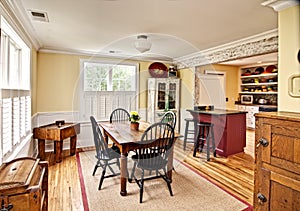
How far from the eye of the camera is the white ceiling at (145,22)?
2.15m

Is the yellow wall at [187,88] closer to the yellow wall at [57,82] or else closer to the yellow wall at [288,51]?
the yellow wall at [57,82]

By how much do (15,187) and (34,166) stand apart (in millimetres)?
370

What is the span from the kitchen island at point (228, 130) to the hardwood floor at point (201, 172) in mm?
175

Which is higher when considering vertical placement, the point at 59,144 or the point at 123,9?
the point at 123,9

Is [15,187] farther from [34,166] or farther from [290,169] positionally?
[290,169]

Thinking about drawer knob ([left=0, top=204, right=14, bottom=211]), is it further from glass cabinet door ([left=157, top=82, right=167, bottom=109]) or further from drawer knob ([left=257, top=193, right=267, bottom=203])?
glass cabinet door ([left=157, top=82, right=167, bottom=109])

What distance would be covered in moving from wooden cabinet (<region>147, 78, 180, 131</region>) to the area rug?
7.60 feet

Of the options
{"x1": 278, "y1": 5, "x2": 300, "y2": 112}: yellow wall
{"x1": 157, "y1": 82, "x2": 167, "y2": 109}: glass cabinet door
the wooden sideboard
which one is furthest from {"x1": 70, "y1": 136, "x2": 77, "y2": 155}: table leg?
{"x1": 278, "y1": 5, "x2": 300, "y2": 112}: yellow wall

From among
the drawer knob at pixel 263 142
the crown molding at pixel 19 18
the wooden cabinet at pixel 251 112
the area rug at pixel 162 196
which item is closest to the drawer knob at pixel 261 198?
the drawer knob at pixel 263 142

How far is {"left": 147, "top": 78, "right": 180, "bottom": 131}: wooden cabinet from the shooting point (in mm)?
5172

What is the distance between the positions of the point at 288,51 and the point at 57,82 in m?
4.25

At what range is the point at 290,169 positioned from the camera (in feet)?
4.59

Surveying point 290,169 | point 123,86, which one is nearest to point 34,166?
point 290,169

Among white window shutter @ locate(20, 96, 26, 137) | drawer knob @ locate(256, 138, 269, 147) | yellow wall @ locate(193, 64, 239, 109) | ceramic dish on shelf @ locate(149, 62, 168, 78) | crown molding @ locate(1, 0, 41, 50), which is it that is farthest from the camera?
yellow wall @ locate(193, 64, 239, 109)
